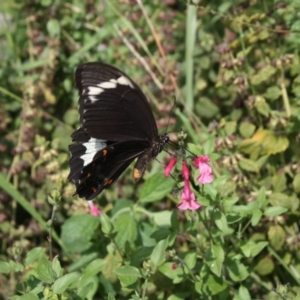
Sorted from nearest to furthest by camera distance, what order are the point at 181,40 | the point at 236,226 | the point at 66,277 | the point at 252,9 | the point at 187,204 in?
the point at 66,277 → the point at 187,204 → the point at 236,226 → the point at 252,9 → the point at 181,40

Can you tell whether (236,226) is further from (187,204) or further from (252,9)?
(252,9)

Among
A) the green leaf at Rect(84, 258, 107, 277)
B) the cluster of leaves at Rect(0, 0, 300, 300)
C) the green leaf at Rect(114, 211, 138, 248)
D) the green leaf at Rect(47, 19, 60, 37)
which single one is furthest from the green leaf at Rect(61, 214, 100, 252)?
the green leaf at Rect(47, 19, 60, 37)

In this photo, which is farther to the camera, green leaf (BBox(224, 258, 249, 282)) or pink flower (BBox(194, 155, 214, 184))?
green leaf (BBox(224, 258, 249, 282))

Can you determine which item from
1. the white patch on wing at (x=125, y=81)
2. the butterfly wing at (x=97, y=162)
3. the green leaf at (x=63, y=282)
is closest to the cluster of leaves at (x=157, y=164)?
the green leaf at (x=63, y=282)

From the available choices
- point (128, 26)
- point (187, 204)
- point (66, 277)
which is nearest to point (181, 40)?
point (128, 26)

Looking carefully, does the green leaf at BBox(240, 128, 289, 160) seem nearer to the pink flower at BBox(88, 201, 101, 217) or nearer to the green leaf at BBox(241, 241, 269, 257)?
the green leaf at BBox(241, 241, 269, 257)

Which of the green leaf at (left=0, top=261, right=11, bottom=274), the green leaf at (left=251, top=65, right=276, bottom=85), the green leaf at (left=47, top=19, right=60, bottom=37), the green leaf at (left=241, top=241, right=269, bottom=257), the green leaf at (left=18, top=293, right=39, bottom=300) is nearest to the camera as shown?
the green leaf at (left=18, top=293, right=39, bottom=300)

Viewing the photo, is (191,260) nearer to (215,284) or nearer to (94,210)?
(215,284)

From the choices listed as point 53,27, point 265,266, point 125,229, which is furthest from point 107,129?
point 53,27

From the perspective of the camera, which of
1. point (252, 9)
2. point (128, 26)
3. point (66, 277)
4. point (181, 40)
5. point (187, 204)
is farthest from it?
point (181, 40)
